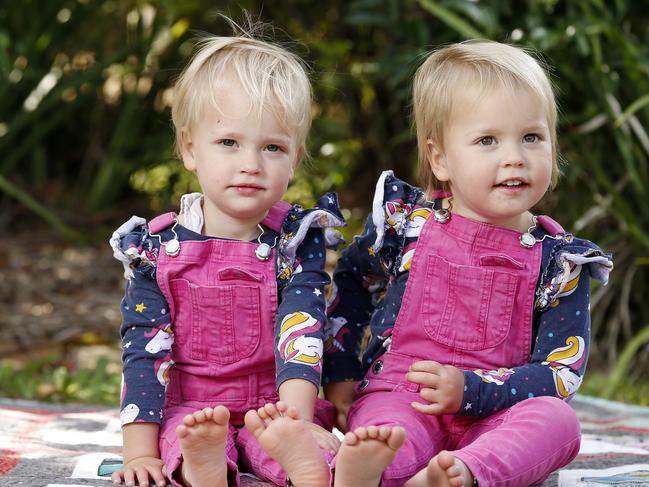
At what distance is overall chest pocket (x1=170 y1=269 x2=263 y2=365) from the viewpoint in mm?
2172

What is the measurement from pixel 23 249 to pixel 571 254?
132 inches

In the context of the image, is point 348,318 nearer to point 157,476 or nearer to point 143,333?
point 143,333

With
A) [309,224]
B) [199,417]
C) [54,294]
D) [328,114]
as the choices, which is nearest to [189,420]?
[199,417]

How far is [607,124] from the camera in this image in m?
3.78

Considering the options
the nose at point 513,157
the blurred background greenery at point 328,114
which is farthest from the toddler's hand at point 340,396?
the blurred background greenery at point 328,114

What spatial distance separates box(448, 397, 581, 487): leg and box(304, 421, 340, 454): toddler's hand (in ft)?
0.77

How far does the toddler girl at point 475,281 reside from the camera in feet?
6.75

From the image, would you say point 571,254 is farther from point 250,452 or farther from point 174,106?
point 174,106

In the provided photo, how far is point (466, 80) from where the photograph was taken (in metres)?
2.16

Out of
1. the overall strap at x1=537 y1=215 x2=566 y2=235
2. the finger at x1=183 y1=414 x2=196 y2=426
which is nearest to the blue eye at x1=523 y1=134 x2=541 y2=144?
the overall strap at x1=537 y1=215 x2=566 y2=235

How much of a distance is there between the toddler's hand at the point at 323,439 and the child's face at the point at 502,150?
0.56 metres

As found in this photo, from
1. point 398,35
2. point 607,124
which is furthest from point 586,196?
point 398,35

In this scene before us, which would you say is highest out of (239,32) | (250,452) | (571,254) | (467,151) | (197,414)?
(239,32)

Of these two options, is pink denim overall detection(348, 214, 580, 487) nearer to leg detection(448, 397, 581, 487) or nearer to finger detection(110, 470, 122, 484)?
leg detection(448, 397, 581, 487)
